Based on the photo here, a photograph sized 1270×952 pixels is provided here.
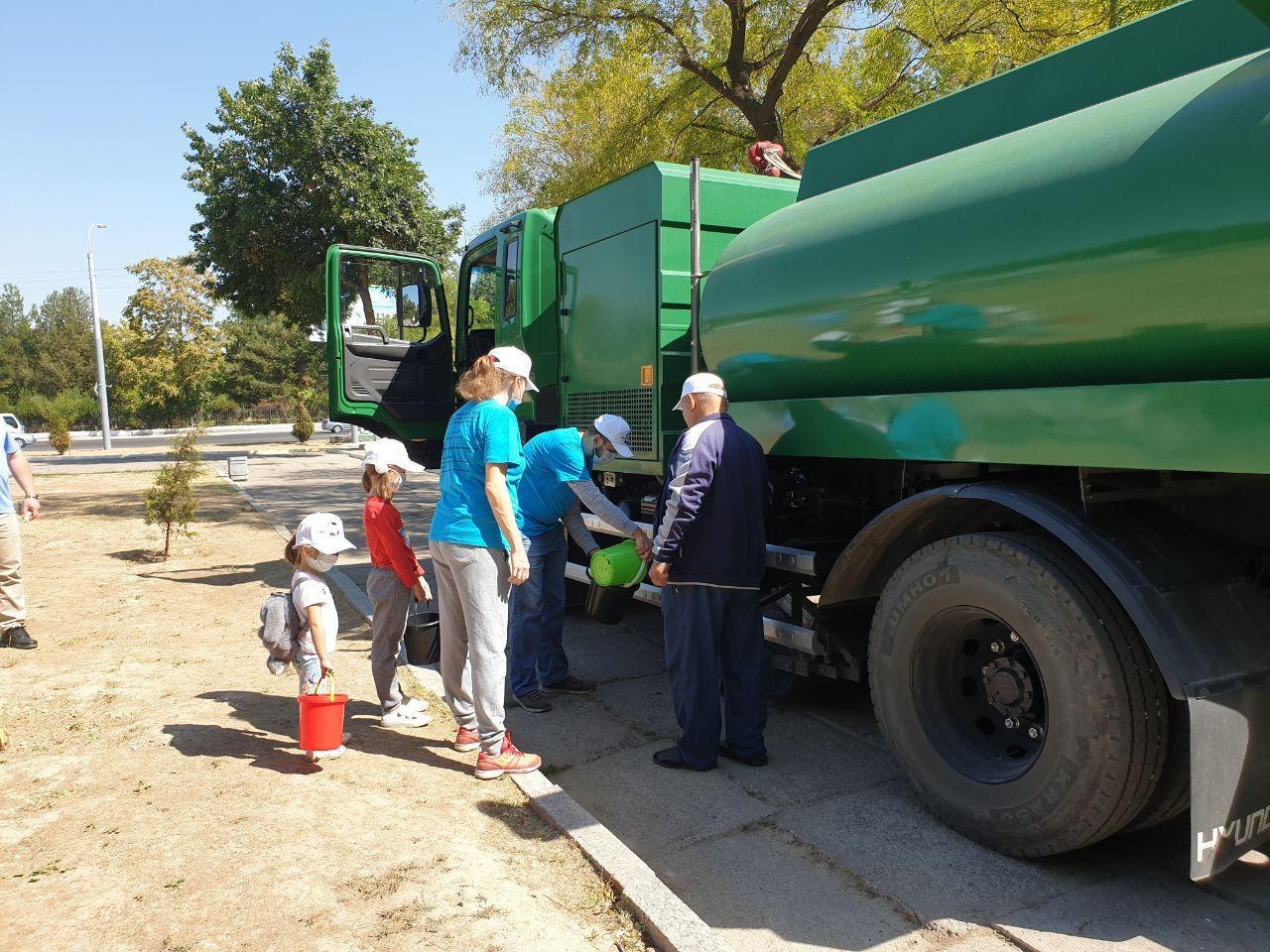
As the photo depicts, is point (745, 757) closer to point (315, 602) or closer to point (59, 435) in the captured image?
point (315, 602)

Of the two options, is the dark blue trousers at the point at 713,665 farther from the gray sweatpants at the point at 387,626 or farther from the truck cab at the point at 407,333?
the truck cab at the point at 407,333

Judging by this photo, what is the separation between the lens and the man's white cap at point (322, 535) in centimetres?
403

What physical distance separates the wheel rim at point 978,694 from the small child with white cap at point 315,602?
251cm

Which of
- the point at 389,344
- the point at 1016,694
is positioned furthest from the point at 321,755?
the point at 389,344

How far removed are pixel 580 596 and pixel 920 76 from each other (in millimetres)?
9339

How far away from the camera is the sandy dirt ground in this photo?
2707 millimetres

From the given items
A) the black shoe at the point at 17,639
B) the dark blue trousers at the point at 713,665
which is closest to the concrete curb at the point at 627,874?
the dark blue trousers at the point at 713,665

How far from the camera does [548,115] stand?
19.9m

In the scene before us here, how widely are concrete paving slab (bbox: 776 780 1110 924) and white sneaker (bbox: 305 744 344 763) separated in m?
1.96

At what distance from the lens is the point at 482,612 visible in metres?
3.85

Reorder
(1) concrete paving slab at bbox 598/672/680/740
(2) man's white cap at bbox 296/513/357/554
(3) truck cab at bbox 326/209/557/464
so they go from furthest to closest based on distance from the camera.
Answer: (3) truck cab at bbox 326/209/557/464, (1) concrete paving slab at bbox 598/672/680/740, (2) man's white cap at bbox 296/513/357/554

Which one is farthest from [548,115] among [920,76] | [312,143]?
[920,76]

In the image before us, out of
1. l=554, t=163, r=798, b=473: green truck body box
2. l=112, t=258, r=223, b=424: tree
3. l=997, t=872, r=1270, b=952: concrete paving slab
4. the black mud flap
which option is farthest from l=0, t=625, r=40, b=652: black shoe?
l=112, t=258, r=223, b=424: tree

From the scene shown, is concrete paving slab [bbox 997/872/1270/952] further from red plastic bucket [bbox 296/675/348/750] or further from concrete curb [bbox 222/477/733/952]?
red plastic bucket [bbox 296/675/348/750]
